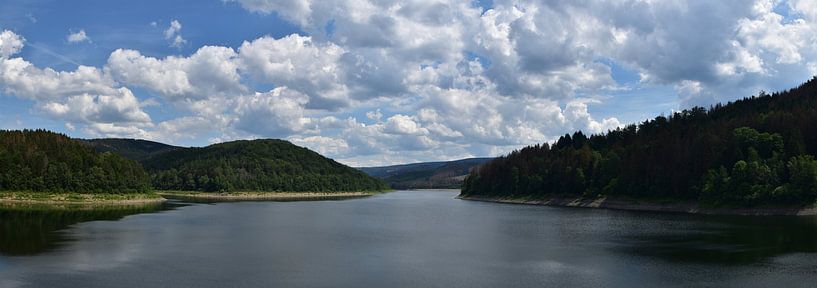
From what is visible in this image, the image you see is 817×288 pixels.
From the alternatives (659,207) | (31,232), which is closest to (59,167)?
(31,232)

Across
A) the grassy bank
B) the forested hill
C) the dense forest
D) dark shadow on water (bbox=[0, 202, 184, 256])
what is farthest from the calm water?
the dense forest

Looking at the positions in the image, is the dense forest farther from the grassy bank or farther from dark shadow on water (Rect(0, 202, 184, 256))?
dark shadow on water (Rect(0, 202, 184, 256))

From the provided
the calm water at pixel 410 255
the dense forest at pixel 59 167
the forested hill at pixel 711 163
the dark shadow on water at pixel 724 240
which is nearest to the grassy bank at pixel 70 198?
the dense forest at pixel 59 167

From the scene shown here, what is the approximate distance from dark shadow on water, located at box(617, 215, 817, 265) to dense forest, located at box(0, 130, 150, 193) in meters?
124

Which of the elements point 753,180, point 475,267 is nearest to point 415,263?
point 475,267

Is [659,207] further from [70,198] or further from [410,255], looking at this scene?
[70,198]

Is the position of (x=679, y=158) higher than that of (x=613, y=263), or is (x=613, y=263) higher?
(x=679, y=158)

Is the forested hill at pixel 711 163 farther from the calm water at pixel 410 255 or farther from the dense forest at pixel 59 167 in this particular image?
the dense forest at pixel 59 167

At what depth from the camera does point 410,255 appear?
168 ft

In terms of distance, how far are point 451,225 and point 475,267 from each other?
41209mm

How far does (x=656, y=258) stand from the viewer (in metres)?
48.7

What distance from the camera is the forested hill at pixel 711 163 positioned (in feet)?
323

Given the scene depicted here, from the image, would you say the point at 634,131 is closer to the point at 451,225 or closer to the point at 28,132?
the point at 451,225

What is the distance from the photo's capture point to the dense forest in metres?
133
